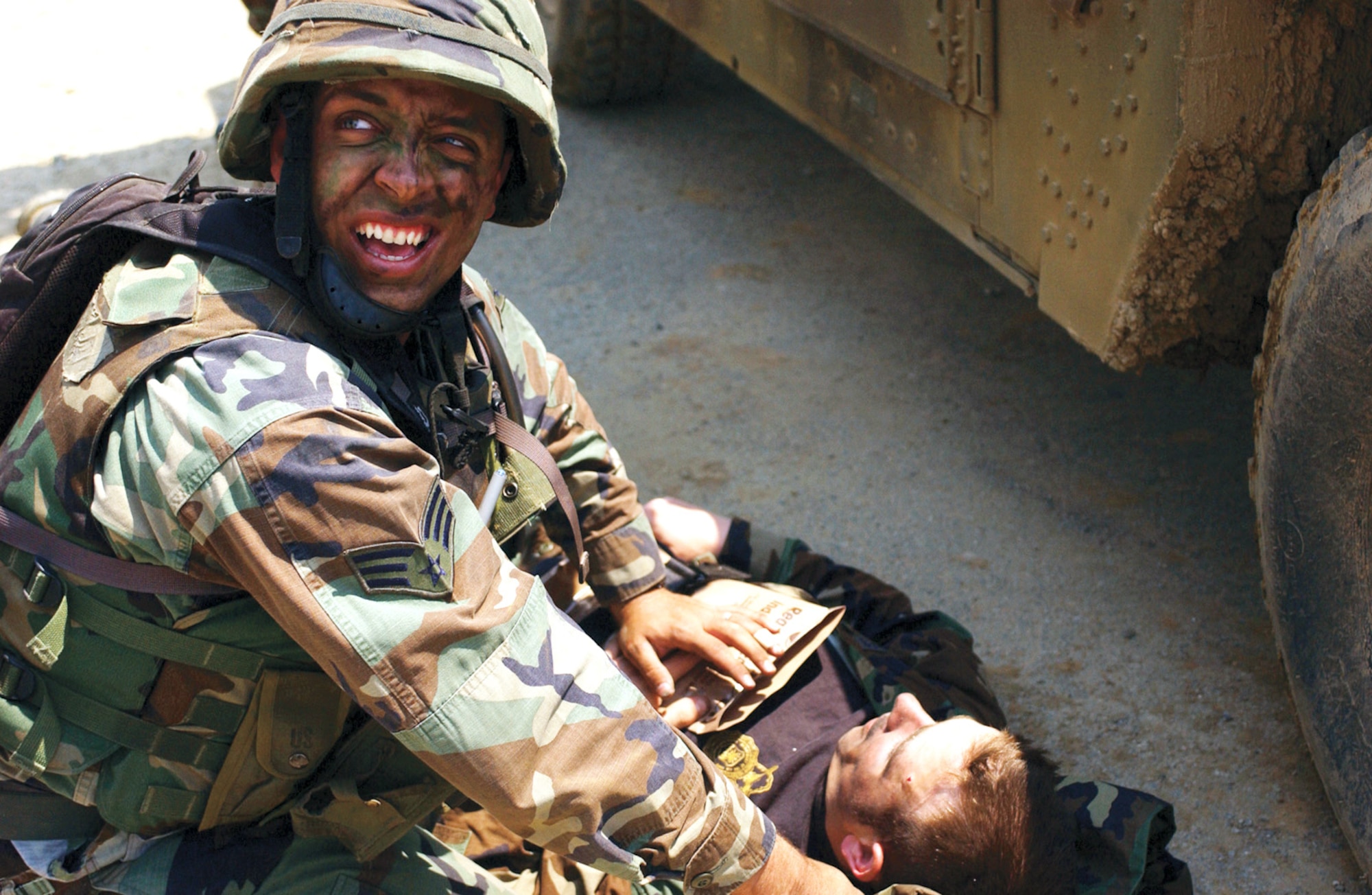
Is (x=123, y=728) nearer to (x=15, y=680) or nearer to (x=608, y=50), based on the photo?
(x=15, y=680)

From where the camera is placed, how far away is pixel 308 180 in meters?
1.90

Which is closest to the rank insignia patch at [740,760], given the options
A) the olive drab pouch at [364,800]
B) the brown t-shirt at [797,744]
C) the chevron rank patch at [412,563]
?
→ the brown t-shirt at [797,744]

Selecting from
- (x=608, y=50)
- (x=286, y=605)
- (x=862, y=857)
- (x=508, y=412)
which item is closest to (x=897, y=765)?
(x=862, y=857)

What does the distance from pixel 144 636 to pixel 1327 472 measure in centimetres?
191

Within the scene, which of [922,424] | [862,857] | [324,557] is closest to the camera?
[324,557]

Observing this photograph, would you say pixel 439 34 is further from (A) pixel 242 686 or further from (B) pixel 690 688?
(B) pixel 690 688

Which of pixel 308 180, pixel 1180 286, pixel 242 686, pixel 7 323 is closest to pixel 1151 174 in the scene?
pixel 1180 286

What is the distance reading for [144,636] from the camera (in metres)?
1.79

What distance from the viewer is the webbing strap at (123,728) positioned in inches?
72.9

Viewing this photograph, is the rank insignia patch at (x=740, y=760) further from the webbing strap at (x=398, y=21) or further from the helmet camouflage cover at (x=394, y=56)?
the webbing strap at (x=398, y=21)

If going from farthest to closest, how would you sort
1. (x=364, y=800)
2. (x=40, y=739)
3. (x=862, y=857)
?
(x=862, y=857) < (x=364, y=800) < (x=40, y=739)

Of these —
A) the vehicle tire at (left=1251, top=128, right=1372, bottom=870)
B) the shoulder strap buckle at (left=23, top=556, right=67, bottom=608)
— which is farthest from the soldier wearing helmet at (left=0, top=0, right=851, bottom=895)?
the vehicle tire at (left=1251, top=128, right=1372, bottom=870)

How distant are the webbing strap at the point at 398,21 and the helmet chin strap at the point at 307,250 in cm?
11

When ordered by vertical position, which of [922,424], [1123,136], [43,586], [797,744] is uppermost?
[1123,136]
